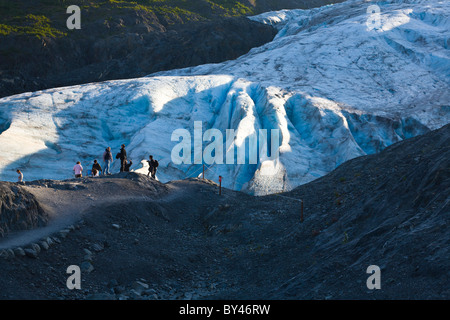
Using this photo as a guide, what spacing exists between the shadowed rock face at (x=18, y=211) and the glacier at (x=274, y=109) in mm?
10418

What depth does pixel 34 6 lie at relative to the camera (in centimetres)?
6331

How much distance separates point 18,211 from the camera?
31.9ft

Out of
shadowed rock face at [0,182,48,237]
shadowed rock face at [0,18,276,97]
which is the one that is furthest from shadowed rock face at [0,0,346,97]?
shadowed rock face at [0,182,48,237]

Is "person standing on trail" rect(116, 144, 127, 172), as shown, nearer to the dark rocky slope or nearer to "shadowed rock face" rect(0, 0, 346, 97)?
the dark rocky slope

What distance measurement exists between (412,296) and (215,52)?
48.3 metres

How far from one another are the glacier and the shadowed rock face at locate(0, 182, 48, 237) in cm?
1042

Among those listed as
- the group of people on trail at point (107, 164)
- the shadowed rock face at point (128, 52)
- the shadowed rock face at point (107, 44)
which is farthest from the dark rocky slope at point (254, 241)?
the shadowed rock face at point (128, 52)

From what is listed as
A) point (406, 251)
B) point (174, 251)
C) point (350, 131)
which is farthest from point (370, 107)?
point (406, 251)

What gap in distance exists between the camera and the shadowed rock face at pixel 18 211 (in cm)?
944

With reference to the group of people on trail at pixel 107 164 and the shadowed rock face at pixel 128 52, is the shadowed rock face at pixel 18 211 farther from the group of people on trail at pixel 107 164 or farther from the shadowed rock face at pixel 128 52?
the shadowed rock face at pixel 128 52

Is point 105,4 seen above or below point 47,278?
above

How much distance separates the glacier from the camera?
23.4m

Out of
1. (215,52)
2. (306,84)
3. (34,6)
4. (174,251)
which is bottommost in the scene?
(174,251)

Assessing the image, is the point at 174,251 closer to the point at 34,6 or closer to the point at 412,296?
the point at 412,296
